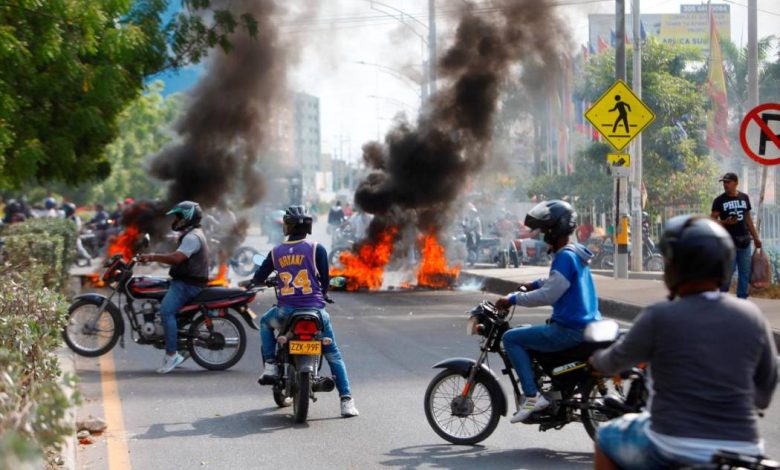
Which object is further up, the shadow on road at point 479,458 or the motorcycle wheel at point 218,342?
the motorcycle wheel at point 218,342

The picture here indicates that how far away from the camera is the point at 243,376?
36.5ft

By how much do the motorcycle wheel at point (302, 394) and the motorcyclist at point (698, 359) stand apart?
4.83 metres

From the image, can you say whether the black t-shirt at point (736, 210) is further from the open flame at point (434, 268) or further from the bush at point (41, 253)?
the open flame at point (434, 268)

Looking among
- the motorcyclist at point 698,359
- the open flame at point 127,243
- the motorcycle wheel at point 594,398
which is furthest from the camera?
the open flame at point 127,243

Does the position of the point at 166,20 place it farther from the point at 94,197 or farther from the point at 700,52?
the point at 94,197

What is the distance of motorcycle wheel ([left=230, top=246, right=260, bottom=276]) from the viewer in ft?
86.7

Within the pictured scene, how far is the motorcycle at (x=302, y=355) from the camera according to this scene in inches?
337

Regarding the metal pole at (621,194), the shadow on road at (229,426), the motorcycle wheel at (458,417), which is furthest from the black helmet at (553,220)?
the metal pole at (621,194)

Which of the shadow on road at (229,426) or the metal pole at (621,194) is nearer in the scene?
the shadow on road at (229,426)

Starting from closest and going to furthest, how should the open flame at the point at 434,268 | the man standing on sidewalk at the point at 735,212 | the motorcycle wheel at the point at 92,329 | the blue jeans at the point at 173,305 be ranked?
the blue jeans at the point at 173,305
the motorcycle wheel at the point at 92,329
the man standing on sidewalk at the point at 735,212
the open flame at the point at 434,268

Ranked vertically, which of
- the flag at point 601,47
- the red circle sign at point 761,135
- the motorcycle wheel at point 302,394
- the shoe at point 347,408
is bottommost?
the shoe at point 347,408

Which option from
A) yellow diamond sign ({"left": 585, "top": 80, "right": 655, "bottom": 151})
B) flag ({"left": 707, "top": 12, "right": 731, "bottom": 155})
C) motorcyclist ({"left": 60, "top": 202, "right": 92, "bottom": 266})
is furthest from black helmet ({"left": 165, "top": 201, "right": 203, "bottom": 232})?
flag ({"left": 707, "top": 12, "right": 731, "bottom": 155})

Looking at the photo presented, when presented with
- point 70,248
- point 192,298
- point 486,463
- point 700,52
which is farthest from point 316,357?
point 700,52

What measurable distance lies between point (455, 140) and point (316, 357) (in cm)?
1653
